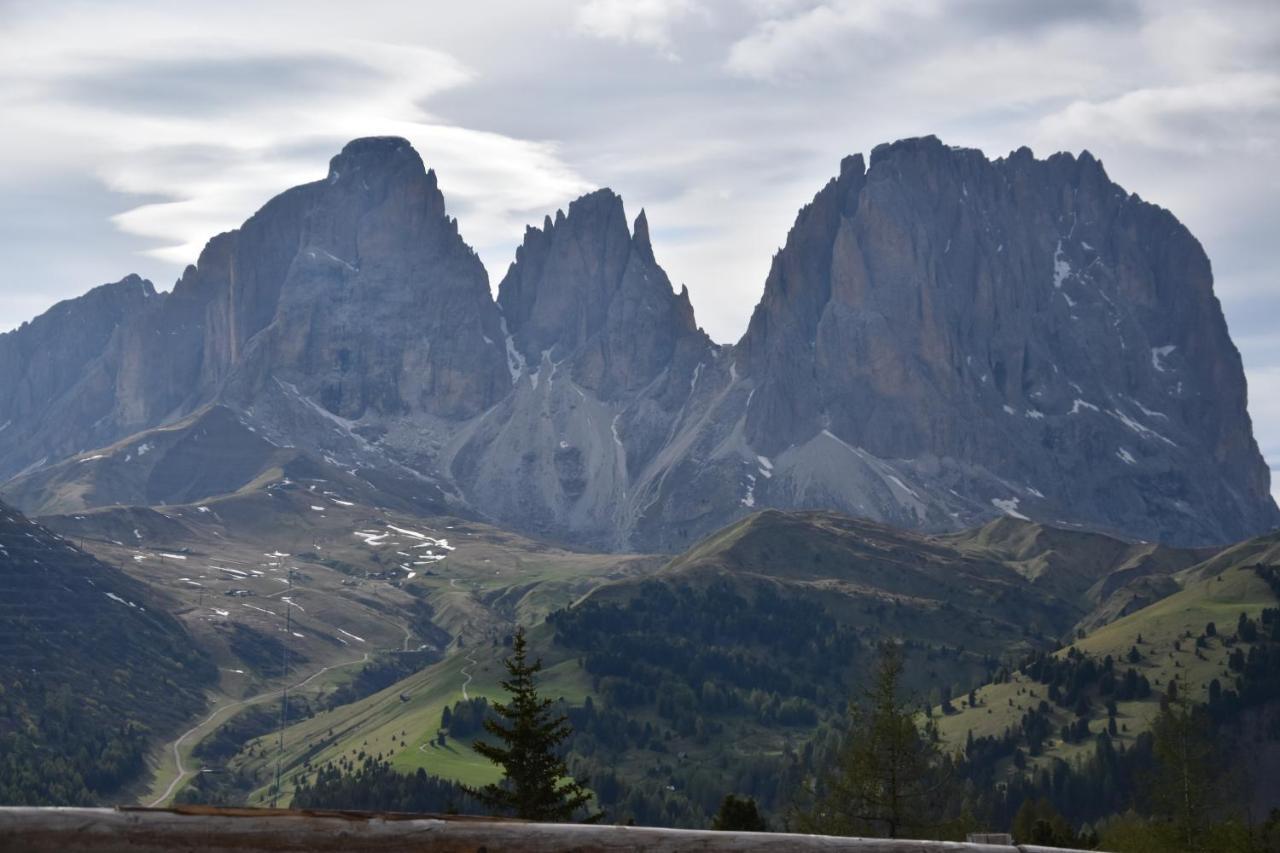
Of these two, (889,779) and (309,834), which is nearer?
(309,834)

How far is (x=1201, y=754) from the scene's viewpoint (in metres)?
91.9

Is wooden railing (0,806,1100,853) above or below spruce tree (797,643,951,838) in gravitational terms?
above

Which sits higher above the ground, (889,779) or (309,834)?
(309,834)

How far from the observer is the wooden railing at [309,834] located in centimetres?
1359

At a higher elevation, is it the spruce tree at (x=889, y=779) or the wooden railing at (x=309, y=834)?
the wooden railing at (x=309, y=834)

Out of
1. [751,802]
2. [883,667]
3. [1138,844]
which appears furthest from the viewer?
[1138,844]

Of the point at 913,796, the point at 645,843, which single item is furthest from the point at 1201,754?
the point at 645,843

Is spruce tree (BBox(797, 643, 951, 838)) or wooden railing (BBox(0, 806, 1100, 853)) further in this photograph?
spruce tree (BBox(797, 643, 951, 838))

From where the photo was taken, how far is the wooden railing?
535 inches

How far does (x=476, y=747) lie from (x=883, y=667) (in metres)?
21.7

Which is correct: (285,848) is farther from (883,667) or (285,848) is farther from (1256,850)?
(1256,850)

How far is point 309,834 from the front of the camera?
539 inches

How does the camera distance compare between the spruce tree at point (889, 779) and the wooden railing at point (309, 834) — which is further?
the spruce tree at point (889, 779)

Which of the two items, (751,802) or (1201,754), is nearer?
(751,802)
